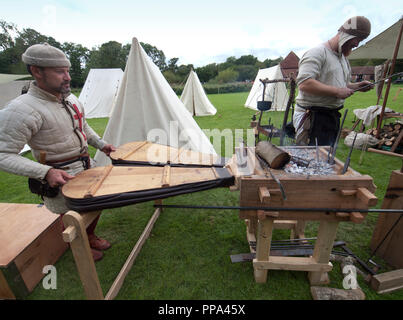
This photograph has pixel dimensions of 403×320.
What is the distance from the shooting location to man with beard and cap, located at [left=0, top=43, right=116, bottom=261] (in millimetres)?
1415

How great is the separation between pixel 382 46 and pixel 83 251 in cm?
876

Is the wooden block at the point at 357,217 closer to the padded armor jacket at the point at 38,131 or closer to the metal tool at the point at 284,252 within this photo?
the metal tool at the point at 284,252

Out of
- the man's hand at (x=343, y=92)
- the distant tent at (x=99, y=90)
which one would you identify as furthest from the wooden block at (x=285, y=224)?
the distant tent at (x=99, y=90)

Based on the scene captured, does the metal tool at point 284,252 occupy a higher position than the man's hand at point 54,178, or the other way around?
the man's hand at point 54,178

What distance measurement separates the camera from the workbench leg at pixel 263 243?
1589mm

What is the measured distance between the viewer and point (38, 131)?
1.60 m

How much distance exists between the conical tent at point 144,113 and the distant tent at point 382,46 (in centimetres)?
584

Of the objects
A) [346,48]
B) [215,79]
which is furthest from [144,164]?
[215,79]

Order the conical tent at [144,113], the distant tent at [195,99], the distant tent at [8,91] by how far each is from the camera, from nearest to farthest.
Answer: the conical tent at [144,113]
the distant tent at [8,91]
the distant tent at [195,99]

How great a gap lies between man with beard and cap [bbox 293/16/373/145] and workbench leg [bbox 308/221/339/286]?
3.35 feet

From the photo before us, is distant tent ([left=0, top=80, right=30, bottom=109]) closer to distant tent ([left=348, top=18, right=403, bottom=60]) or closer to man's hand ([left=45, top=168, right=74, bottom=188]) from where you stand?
man's hand ([left=45, top=168, right=74, bottom=188])

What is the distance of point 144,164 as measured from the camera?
1.88 meters

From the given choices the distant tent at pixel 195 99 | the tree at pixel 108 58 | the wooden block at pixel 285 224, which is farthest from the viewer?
the tree at pixel 108 58

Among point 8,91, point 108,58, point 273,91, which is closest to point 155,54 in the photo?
point 108,58
